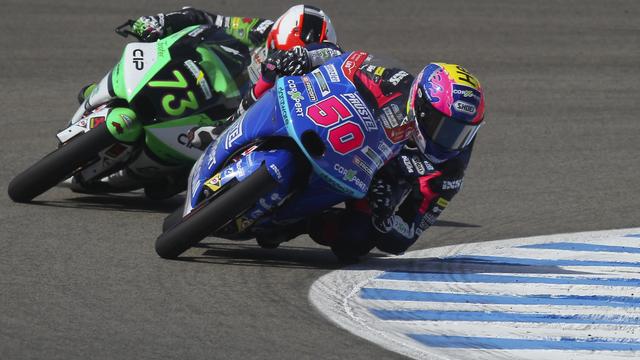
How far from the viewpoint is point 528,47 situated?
55.5ft

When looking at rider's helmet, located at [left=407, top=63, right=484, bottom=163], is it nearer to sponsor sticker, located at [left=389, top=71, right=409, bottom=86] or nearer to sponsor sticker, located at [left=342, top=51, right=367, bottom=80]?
sponsor sticker, located at [left=389, top=71, right=409, bottom=86]

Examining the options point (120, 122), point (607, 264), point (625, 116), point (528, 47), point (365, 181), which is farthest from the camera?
point (528, 47)

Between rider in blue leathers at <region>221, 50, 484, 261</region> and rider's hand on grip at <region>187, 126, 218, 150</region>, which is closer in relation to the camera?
rider in blue leathers at <region>221, 50, 484, 261</region>

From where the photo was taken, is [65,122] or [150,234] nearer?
[150,234]

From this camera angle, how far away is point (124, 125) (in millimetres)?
9266

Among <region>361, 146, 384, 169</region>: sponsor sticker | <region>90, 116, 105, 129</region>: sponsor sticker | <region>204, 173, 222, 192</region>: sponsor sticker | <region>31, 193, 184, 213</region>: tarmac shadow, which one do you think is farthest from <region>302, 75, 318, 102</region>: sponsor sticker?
<region>31, 193, 184, 213</region>: tarmac shadow

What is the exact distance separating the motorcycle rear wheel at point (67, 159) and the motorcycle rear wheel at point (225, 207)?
5.21ft

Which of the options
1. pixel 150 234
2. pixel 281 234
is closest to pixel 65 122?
pixel 150 234

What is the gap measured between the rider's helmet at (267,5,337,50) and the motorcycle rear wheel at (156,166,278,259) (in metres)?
1.77

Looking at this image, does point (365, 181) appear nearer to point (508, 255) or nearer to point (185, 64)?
point (508, 255)

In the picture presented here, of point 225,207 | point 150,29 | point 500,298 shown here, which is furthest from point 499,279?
point 150,29

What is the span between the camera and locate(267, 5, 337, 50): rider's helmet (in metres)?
9.20

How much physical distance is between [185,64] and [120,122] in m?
0.66

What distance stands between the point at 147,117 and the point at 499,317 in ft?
10.8
